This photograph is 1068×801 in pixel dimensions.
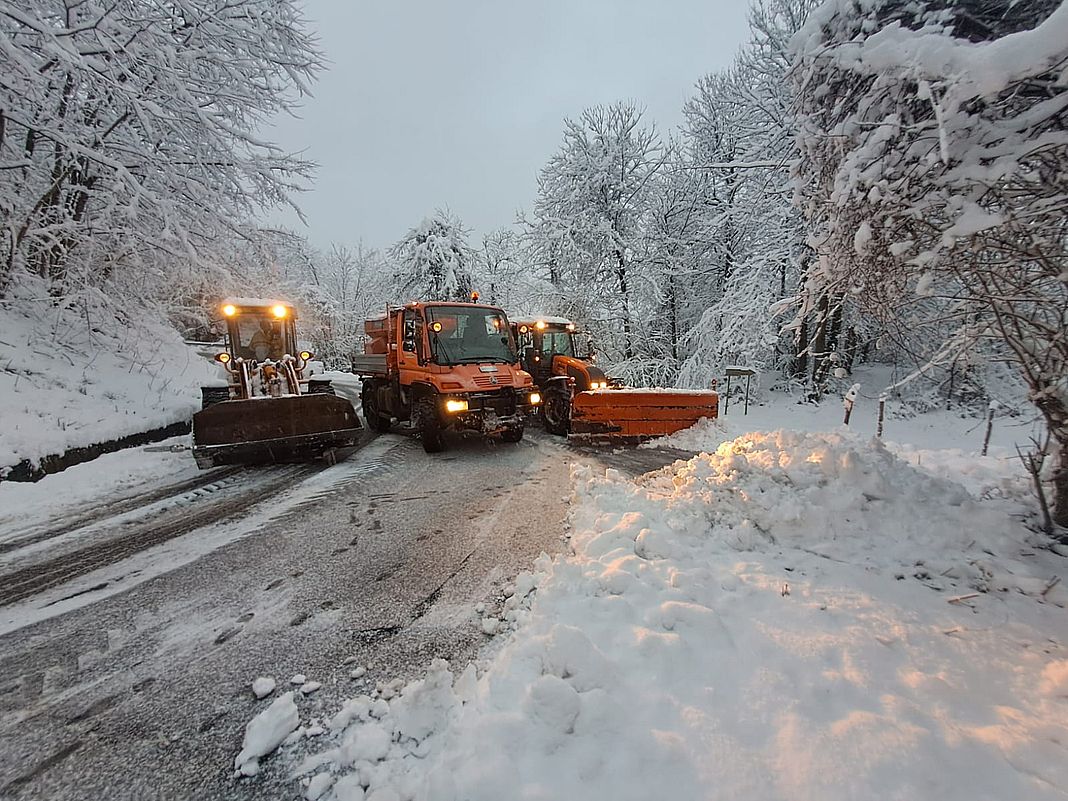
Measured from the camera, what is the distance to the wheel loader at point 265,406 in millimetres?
6738

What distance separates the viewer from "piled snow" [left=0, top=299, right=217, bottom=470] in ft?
22.2

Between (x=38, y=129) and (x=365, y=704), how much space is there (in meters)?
8.81

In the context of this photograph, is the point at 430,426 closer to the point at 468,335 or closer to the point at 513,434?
the point at 513,434

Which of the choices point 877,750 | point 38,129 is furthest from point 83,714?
point 38,129

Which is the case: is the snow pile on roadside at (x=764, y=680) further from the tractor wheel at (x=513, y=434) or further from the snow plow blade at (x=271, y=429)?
the snow plow blade at (x=271, y=429)

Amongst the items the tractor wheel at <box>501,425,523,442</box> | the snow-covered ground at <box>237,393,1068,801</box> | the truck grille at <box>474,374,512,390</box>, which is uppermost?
the truck grille at <box>474,374,512,390</box>

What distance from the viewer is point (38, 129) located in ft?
21.1

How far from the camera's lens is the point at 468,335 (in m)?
8.71

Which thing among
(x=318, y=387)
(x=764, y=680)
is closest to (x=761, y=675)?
(x=764, y=680)

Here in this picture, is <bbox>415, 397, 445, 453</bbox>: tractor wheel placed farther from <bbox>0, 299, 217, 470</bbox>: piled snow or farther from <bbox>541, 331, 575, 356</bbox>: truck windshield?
<bbox>0, 299, 217, 470</bbox>: piled snow

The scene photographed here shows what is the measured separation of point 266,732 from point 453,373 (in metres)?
6.11

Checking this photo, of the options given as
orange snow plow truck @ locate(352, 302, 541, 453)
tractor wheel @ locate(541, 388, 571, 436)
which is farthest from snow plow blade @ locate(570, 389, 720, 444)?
orange snow plow truck @ locate(352, 302, 541, 453)

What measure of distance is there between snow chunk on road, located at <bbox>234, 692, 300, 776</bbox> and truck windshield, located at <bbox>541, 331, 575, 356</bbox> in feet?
30.3

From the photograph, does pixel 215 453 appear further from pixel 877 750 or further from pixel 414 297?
pixel 414 297
